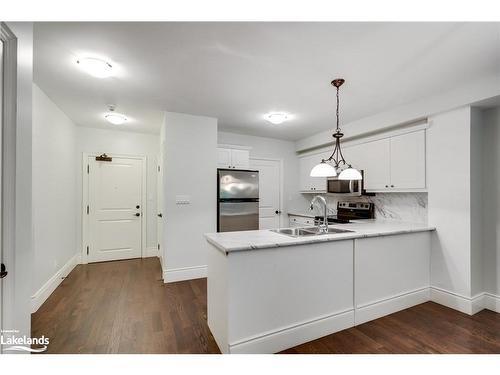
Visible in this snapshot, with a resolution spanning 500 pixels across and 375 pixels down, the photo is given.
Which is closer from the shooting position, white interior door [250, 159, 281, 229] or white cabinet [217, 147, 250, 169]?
white cabinet [217, 147, 250, 169]

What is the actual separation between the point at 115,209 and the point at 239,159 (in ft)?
8.59

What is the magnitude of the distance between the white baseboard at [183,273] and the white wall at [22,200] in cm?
207

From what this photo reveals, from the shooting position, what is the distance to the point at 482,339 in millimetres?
2100

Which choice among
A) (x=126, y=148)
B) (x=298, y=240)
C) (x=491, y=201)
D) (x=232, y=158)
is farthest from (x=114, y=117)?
(x=491, y=201)

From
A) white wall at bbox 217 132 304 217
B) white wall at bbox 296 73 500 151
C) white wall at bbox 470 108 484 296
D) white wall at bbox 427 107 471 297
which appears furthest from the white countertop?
white wall at bbox 217 132 304 217

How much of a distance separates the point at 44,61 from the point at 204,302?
2.96 meters

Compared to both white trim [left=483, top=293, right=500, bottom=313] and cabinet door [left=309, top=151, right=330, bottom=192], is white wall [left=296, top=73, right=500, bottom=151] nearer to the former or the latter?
cabinet door [left=309, top=151, right=330, bottom=192]

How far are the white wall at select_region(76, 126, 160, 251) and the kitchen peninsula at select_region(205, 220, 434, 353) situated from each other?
3.12m

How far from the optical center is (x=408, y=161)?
127 inches

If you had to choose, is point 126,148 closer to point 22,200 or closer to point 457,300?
point 22,200

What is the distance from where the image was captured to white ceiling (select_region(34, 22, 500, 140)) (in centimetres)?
173
